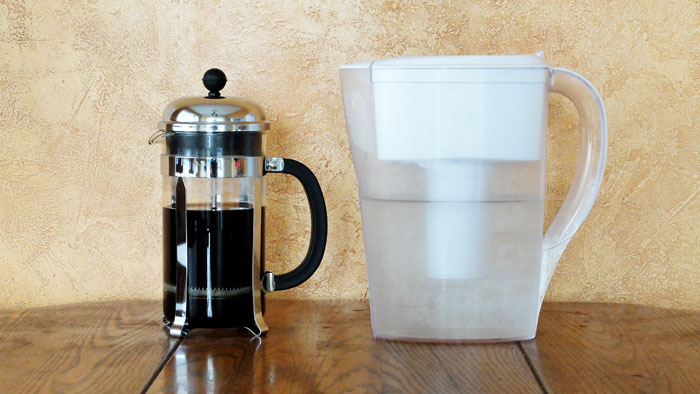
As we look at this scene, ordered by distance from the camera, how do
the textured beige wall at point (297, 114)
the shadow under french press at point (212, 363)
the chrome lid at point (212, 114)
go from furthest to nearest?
1. the textured beige wall at point (297, 114)
2. the chrome lid at point (212, 114)
3. the shadow under french press at point (212, 363)

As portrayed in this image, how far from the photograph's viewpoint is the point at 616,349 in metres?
0.75

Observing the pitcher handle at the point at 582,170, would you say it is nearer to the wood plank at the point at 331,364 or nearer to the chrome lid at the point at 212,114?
the wood plank at the point at 331,364

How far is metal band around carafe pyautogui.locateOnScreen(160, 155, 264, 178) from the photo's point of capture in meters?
0.76

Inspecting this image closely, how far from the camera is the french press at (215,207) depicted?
0.76 meters

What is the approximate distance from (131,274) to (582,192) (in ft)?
1.92

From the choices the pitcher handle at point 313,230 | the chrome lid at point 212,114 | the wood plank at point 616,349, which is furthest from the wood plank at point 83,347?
the wood plank at point 616,349

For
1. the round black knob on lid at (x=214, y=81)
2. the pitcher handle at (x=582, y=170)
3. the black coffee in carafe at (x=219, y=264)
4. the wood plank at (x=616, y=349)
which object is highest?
the round black knob on lid at (x=214, y=81)

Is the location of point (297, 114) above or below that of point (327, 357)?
above

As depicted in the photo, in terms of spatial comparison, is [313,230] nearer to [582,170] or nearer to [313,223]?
[313,223]

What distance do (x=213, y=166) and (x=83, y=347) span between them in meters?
0.23

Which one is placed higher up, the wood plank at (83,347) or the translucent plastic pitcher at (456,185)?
the translucent plastic pitcher at (456,185)

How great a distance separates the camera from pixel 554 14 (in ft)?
3.07

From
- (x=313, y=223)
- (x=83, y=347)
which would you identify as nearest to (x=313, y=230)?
(x=313, y=223)

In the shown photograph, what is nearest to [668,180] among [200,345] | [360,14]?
[360,14]
